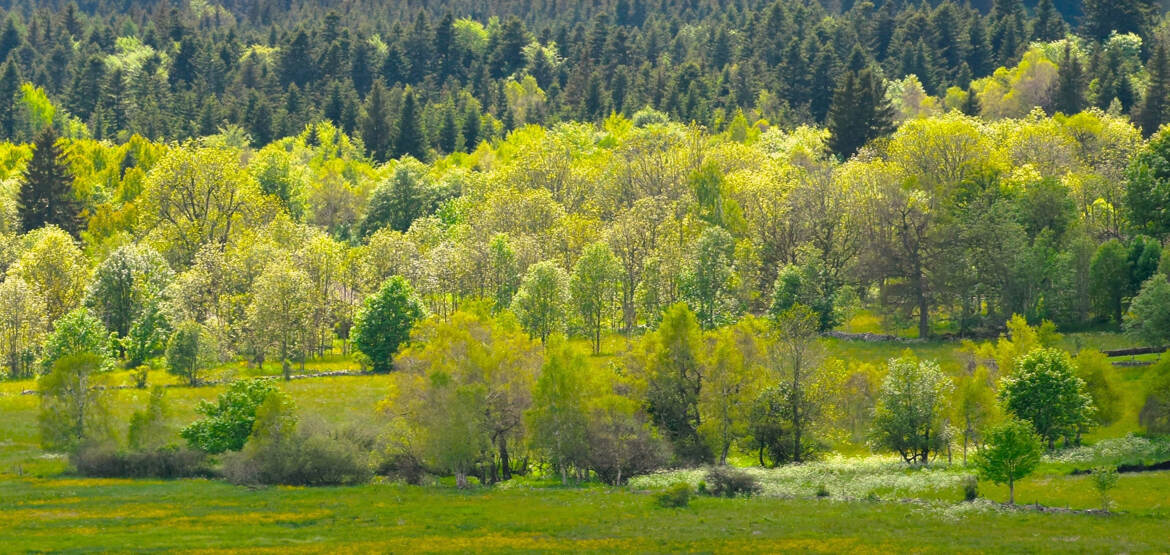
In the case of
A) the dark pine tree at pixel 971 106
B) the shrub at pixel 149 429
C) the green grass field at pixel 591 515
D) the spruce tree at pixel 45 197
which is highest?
the dark pine tree at pixel 971 106

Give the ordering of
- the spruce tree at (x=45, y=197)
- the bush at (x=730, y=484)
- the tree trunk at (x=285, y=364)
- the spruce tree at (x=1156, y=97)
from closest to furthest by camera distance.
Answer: the bush at (x=730, y=484) → the tree trunk at (x=285, y=364) → the spruce tree at (x=1156, y=97) → the spruce tree at (x=45, y=197)

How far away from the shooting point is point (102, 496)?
8169cm

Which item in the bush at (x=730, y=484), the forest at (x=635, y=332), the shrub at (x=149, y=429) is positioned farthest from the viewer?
the shrub at (x=149, y=429)

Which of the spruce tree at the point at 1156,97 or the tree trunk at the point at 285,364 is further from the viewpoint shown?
the spruce tree at the point at 1156,97

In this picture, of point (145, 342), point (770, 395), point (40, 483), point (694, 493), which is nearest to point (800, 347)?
point (770, 395)

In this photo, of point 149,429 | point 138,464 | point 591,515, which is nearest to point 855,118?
point 149,429

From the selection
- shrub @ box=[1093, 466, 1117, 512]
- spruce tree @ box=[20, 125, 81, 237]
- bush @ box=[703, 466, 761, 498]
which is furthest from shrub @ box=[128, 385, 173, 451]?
spruce tree @ box=[20, 125, 81, 237]

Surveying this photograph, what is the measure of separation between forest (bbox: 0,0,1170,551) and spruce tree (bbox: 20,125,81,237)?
43 centimetres

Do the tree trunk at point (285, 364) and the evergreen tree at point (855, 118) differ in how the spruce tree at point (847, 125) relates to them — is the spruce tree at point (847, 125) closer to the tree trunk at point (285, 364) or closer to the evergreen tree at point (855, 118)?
the evergreen tree at point (855, 118)

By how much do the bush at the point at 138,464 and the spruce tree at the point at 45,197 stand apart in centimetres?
9125

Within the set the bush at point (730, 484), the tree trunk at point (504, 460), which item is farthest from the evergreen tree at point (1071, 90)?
the bush at point (730, 484)

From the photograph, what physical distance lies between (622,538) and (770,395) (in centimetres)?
2750

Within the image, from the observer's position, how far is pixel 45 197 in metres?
177

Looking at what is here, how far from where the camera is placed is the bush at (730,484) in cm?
8131
